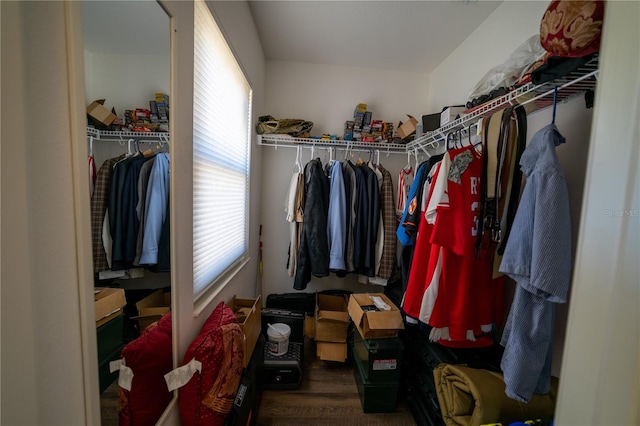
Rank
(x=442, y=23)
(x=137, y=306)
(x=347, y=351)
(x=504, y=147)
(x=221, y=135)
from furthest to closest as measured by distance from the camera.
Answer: (x=347, y=351) < (x=442, y=23) < (x=221, y=135) < (x=504, y=147) < (x=137, y=306)

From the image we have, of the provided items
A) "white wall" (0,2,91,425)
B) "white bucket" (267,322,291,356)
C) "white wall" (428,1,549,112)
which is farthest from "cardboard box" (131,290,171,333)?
"white wall" (428,1,549,112)

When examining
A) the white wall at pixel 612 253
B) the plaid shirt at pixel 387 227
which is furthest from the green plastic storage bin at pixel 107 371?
the plaid shirt at pixel 387 227

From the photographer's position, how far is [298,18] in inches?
65.5

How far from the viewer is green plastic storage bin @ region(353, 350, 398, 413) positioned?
1435 millimetres

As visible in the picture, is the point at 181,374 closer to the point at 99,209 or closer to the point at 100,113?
the point at 99,209

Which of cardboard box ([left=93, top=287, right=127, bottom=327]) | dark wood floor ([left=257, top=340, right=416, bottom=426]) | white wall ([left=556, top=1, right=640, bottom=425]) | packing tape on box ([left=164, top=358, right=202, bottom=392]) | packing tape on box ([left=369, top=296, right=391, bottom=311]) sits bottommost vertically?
dark wood floor ([left=257, top=340, right=416, bottom=426])

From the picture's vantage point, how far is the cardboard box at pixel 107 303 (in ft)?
1.75

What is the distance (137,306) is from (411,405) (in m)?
1.79

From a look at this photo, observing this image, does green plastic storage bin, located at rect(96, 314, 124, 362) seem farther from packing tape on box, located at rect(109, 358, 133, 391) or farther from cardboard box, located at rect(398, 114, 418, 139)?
cardboard box, located at rect(398, 114, 418, 139)

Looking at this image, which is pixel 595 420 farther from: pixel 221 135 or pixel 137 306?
pixel 221 135

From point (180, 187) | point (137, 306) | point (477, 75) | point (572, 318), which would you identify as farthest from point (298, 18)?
point (572, 318)

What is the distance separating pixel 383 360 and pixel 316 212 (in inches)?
46.7

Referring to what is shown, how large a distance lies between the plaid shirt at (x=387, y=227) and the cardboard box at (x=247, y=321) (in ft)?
3.62

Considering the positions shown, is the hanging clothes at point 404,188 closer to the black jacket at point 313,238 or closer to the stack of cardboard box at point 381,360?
the black jacket at point 313,238
